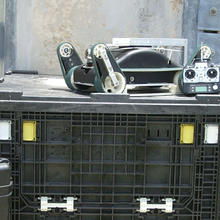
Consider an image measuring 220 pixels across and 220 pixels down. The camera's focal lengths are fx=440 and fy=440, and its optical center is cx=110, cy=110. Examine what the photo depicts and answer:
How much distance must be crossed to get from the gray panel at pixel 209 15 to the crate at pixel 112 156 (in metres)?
2.80

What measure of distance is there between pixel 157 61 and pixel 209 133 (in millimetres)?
639

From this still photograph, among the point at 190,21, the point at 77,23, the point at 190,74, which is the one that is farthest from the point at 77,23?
the point at 190,74

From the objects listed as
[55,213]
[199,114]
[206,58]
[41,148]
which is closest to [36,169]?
[41,148]

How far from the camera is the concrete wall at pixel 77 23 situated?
4.57 metres

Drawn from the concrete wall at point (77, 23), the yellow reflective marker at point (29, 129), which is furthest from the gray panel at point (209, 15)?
the yellow reflective marker at point (29, 129)

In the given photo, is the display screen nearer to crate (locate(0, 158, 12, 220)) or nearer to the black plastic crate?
the black plastic crate

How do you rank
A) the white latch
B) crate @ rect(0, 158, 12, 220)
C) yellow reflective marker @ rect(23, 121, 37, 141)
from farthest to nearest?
1. the white latch
2. yellow reflective marker @ rect(23, 121, 37, 141)
3. crate @ rect(0, 158, 12, 220)

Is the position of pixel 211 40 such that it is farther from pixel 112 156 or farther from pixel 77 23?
pixel 112 156

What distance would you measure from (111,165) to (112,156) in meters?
0.05

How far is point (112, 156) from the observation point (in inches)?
86.0

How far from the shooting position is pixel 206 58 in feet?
8.61

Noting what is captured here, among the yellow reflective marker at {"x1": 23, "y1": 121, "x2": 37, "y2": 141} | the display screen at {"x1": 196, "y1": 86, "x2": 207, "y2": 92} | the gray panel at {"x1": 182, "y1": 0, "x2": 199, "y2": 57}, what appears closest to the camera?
the yellow reflective marker at {"x1": 23, "y1": 121, "x2": 37, "y2": 141}

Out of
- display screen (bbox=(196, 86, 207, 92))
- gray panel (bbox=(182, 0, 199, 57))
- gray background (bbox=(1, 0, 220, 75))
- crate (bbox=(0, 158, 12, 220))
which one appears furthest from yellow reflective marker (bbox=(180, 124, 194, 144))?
gray panel (bbox=(182, 0, 199, 57))

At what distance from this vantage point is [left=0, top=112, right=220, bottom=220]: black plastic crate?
7.06 ft
